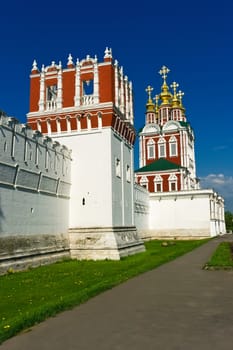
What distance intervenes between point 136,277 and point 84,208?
339 inches

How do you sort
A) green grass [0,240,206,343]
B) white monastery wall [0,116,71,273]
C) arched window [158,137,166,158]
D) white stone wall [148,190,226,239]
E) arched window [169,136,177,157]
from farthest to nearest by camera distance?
arched window [158,137,166,158]
arched window [169,136,177,157]
white stone wall [148,190,226,239]
white monastery wall [0,116,71,273]
green grass [0,240,206,343]

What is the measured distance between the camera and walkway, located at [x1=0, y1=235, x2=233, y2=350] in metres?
5.20

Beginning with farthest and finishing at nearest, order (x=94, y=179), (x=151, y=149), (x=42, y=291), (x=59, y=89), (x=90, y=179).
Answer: (x=151, y=149) < (x=59, y=89) < (x=90, y=179) < (x=94, y=179) < (x=42, y=291)

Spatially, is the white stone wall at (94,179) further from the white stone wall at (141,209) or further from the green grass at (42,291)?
the white stone wall at (141,209)

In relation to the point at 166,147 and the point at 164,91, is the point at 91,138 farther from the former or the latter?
the point at 164,91

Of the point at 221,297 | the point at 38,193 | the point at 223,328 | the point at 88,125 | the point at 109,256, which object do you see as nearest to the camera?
the point at 223,328

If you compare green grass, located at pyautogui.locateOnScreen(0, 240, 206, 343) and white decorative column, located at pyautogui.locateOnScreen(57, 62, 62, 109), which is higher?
white decorative column, located at pyautogui.locateOnScreen(57, 62, 62, 109)

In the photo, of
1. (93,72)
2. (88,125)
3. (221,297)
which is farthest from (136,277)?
(93,72)

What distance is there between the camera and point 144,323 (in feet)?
20.5

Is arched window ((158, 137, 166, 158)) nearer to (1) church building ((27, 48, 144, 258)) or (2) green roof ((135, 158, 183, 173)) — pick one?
(2) green roof ((135, 158, 183, 173))

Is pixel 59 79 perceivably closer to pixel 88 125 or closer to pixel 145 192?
pixel 88 125

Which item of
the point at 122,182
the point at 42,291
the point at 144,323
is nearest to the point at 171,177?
the point at 122,182

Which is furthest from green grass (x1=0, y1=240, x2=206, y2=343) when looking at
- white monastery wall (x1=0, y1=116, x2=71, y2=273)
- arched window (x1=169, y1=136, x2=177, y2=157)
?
arched window (x1=169, y1=136, x2=177, y2=157)

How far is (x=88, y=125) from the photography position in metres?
20.6
